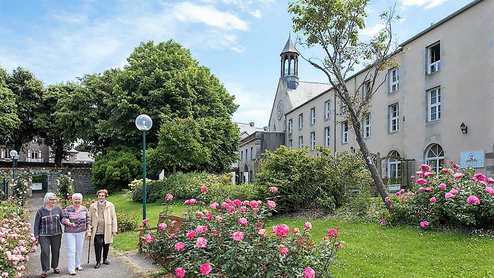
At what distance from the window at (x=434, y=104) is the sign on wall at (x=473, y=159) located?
10.1 feet

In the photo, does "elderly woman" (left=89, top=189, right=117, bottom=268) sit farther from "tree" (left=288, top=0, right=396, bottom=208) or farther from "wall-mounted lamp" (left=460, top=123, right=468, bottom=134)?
"wall-mounted lamp" (left=460, top=123, right=468, bottom=134)

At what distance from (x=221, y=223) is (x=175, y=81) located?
91.2 feet

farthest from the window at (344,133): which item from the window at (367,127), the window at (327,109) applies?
the window at (367,127)

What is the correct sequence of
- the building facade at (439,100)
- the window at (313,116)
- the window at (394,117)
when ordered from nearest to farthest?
the building facade at (439,100)
the window at (394,117)
the window at (313,116)

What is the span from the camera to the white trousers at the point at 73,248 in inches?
325

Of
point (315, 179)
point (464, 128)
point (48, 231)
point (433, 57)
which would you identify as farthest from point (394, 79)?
point (48, 231)

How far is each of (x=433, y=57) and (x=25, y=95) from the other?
1630 inches

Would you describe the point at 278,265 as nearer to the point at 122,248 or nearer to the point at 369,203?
the point at 122,248

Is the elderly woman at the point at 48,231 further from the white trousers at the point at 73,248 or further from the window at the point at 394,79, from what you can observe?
the window at the point at 394,79

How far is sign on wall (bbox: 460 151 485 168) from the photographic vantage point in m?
19.5

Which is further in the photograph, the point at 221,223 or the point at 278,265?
the point at 221,223

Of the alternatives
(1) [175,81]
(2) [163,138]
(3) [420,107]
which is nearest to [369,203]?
(3) [420,107]

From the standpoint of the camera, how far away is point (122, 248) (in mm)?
11086

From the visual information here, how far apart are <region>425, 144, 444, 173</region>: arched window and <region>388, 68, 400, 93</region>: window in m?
4.99
